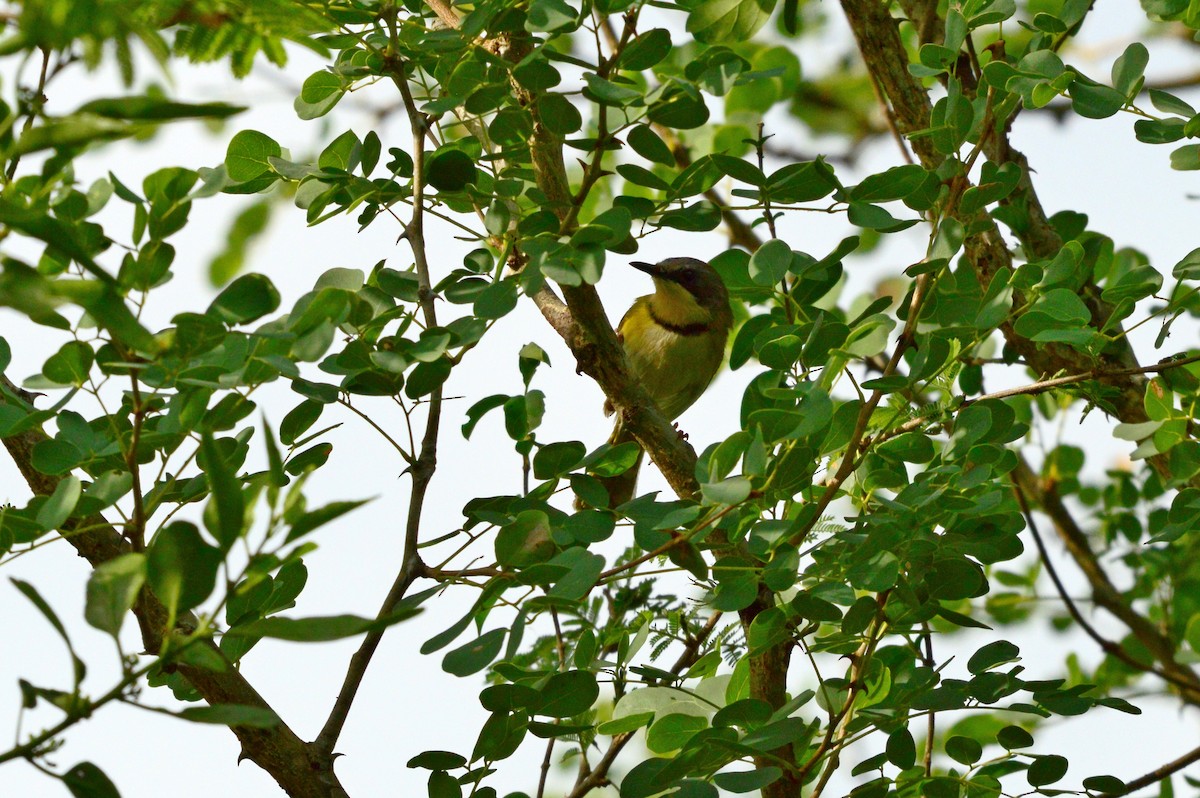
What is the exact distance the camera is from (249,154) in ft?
8.38

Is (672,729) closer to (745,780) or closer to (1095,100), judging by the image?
(745,780)

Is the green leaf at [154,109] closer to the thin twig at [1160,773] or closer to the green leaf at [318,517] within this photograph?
the green leaf at [318,517]

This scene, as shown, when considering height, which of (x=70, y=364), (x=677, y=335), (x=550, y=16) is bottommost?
(x=70, y=364)

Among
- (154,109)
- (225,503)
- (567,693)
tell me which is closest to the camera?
(154,109)

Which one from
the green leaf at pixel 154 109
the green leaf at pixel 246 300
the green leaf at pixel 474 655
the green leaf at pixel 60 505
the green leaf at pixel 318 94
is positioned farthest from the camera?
the green leaf at pixel 318 94

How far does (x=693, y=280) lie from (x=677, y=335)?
468 mm

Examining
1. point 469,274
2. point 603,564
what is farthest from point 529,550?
point 469,274

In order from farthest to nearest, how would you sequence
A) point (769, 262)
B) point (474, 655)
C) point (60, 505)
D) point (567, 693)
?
1. point (769, 262)
2. point (567, 693)
3. point (474, 655)
4. point (60, 505)

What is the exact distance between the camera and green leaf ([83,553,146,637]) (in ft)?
4.68

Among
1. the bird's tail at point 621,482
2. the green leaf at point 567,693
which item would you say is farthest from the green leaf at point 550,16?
the bird's tail at point 621,482

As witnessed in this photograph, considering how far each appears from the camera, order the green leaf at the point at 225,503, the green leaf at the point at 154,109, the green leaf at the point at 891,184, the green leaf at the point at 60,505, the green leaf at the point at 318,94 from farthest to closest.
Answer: the green leaf at the point at 318,94 < the green leaf at the point at 891,184 < the green leaf at the point at 60,505 < the green leaf at the point at 225,503 < the green leaf at the point at 154,109

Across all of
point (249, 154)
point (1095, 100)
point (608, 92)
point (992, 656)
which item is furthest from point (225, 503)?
point (1095, 100)

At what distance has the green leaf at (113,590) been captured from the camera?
56.2 inches

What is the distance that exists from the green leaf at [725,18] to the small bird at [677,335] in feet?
10.8
